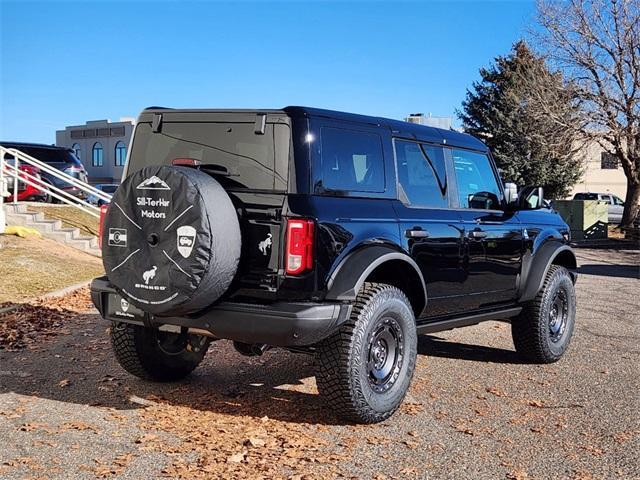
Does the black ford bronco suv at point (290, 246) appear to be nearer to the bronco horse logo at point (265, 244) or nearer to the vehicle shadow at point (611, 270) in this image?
the bronco horse logo at point (265, 244)

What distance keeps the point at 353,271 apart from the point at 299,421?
1.11m

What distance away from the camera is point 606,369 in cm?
664

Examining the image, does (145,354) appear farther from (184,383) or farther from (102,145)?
(102,145)

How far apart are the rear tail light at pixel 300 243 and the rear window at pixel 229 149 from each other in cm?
31

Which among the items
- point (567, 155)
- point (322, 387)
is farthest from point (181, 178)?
point (567, 155)

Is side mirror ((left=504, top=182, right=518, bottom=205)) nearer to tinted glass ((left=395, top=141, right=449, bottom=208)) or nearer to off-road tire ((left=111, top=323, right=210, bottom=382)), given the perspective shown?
tinted glass ((left=395, top=141, right=449, bottom=208))

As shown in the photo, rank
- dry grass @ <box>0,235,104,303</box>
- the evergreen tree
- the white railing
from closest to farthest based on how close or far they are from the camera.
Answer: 1. dry grass @ <box>0,235,104,303</box>
2. the white railing
3. the evergreen tree

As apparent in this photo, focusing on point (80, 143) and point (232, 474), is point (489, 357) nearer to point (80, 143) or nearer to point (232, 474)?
point (232, 474)

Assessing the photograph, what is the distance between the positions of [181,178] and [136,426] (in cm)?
165

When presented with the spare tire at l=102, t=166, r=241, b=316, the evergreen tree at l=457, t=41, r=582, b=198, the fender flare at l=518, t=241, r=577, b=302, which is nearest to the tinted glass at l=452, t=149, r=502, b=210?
the fender flare at l=518, t=241, r=577, b=302

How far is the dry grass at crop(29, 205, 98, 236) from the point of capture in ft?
50.9

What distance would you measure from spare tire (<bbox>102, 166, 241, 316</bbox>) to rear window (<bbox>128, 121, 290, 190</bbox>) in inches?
10.3

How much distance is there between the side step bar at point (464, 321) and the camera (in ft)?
18.4

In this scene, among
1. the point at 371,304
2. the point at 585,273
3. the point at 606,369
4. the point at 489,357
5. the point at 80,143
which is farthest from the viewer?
the point at 80,143
